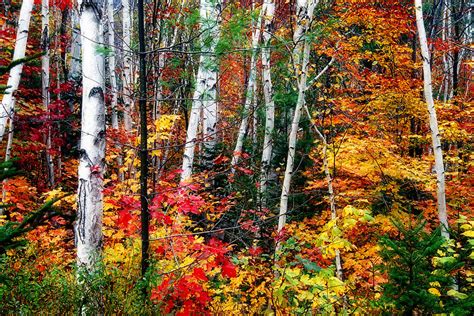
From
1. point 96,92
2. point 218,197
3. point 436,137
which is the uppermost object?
point 96,92

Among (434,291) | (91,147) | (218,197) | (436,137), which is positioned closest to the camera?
(434,291)

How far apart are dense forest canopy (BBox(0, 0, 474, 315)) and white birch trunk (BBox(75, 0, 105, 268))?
0.6 inches

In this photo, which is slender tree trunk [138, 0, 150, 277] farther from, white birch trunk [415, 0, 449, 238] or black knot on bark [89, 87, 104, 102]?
white birch trunk [415, 0, 449, 238]

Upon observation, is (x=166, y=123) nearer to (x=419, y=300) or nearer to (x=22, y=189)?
(x=22, y=189)

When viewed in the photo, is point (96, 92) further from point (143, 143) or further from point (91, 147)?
point (143, 143)

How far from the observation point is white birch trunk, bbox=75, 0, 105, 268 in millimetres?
3443

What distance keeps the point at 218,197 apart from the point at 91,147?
188 inches

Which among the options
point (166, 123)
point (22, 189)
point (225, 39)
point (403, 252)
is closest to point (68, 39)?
point (22, 189)

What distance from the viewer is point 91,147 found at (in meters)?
3.46

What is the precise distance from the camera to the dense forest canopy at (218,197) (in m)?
3.15

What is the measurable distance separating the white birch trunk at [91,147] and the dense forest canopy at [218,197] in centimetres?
2

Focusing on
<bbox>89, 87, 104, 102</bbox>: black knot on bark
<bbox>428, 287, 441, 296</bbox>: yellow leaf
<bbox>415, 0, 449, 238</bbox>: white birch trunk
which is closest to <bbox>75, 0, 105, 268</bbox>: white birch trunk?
<bbox>89, 87, 104, 102</bbox>: black knot on bark

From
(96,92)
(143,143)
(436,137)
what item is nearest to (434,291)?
(143,143)

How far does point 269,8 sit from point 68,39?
712 centimetres
